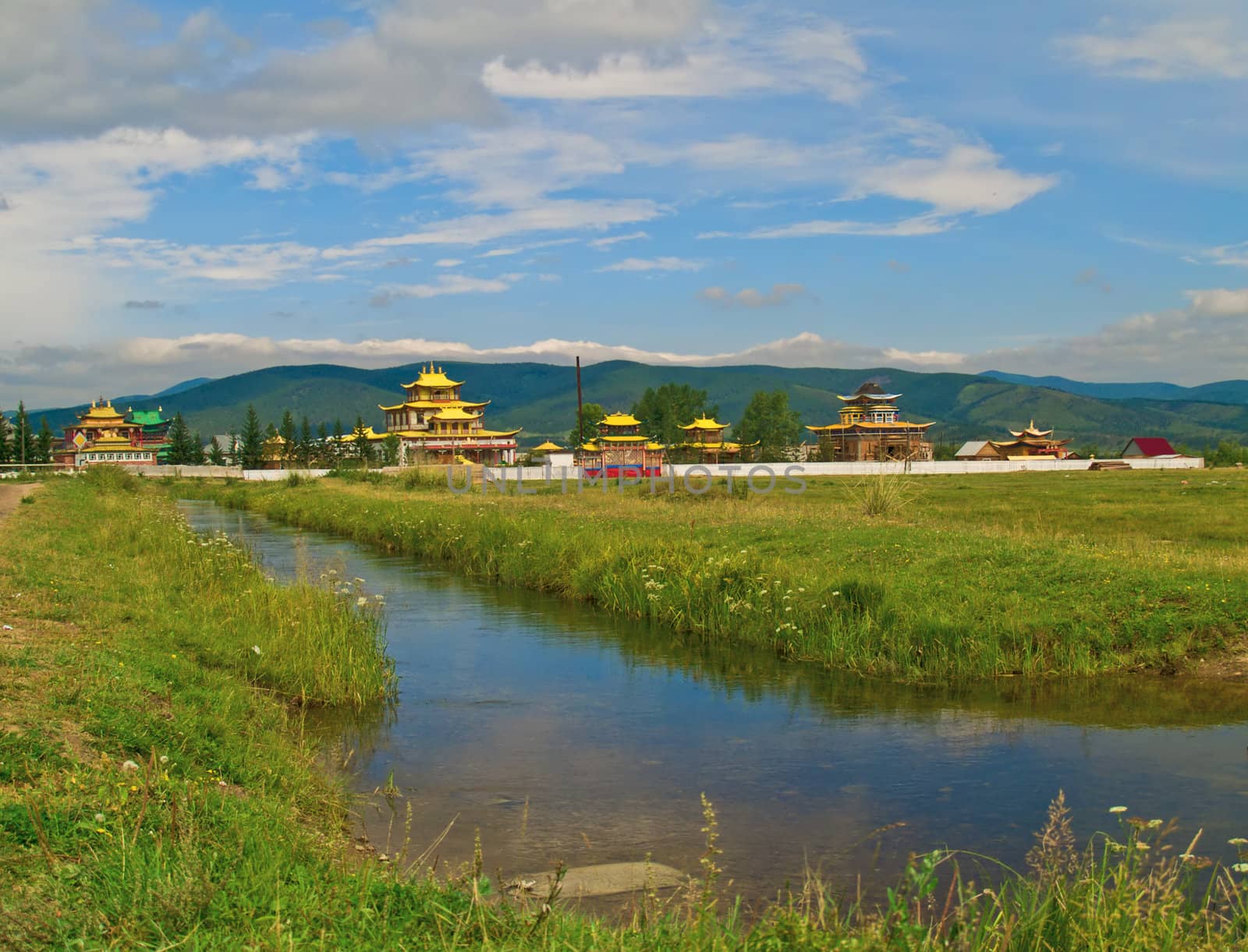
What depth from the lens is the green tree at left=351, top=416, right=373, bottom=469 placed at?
110 metres

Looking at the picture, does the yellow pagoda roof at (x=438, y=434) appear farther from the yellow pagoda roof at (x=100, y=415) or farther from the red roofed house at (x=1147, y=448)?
the red roofed house at (x=1147, y=448)

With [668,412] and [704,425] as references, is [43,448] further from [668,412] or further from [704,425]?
[704,425]

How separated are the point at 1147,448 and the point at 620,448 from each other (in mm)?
58268

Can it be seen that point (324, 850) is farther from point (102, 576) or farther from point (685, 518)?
point (685, 518)

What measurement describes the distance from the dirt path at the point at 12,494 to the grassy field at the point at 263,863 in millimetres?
17489

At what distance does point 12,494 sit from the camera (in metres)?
39.3

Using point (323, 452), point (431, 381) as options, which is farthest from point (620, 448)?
point (323, 452)

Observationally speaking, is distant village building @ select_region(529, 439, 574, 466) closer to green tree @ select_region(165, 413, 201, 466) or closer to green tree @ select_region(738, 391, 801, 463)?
green tree @ select_region(738, 391, 801, 463)

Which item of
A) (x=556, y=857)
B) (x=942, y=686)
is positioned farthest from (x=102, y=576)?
(x=942, y=686)

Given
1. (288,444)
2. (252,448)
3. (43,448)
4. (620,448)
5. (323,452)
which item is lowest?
(323,452)

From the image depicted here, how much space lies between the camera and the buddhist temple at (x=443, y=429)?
11338 centimetres

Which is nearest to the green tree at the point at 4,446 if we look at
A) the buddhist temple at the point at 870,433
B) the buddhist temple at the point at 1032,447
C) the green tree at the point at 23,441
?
the green tree at the point at 23,441

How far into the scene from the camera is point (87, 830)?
5.70 meters

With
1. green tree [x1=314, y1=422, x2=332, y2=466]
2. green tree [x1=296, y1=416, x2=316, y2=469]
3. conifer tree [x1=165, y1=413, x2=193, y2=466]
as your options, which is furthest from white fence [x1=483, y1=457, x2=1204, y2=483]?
conifer tree [x1=165, y1=413, x2=193, y2=466]
